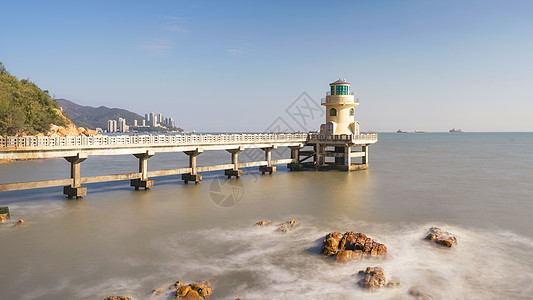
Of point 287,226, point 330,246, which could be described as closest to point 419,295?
point 330,246

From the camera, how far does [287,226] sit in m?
20.8

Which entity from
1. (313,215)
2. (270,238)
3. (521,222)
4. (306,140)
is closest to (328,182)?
(306,140)

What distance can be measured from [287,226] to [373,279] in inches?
317

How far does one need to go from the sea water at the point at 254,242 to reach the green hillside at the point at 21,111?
4146 cm

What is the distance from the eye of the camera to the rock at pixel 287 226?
65.8 feet

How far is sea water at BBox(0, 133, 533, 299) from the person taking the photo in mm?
13266

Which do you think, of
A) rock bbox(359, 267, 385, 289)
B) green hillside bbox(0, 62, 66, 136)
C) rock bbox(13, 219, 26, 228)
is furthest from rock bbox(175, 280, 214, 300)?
green hillside bbox(0, 62, 66, 136)

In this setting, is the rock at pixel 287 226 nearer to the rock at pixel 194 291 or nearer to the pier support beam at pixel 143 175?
the rock at pixel 194 291

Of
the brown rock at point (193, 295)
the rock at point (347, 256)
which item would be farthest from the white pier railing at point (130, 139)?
the rock at point (347, 256)

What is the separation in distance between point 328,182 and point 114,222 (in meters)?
22.5

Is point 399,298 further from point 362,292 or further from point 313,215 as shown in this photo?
point 313,215

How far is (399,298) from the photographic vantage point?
12297 mm

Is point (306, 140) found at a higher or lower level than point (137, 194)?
higher

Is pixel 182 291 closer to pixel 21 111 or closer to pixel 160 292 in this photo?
pixel 160 292
